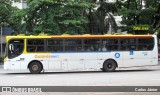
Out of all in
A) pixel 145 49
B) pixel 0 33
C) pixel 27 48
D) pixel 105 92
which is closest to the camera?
pixel 105 92

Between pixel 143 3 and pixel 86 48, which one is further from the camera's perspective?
pixel 143 3

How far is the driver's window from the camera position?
25.8 meters

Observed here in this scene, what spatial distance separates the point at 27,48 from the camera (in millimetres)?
25953

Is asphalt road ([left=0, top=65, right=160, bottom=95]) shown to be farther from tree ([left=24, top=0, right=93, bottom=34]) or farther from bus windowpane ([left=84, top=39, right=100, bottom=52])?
tree ([left=24, top=0, right=93, bottom=34])

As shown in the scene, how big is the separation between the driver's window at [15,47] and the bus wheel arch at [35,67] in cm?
110

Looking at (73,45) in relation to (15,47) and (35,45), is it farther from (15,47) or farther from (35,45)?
(15,47)

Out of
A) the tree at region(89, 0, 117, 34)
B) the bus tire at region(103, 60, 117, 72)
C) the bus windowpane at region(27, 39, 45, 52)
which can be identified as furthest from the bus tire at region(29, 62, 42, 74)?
the tree at region(89, 0, 117, 34)

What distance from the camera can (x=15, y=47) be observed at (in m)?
25.9

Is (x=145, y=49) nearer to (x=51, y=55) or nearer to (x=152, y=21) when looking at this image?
(x=51, y=55)

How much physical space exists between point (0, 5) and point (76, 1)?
28.0ft

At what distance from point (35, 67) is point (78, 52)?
316 cm

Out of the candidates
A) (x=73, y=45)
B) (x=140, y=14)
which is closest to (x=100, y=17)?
(x=140, y=14)

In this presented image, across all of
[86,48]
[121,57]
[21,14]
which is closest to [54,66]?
[86,48]

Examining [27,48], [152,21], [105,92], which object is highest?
[152,21]
